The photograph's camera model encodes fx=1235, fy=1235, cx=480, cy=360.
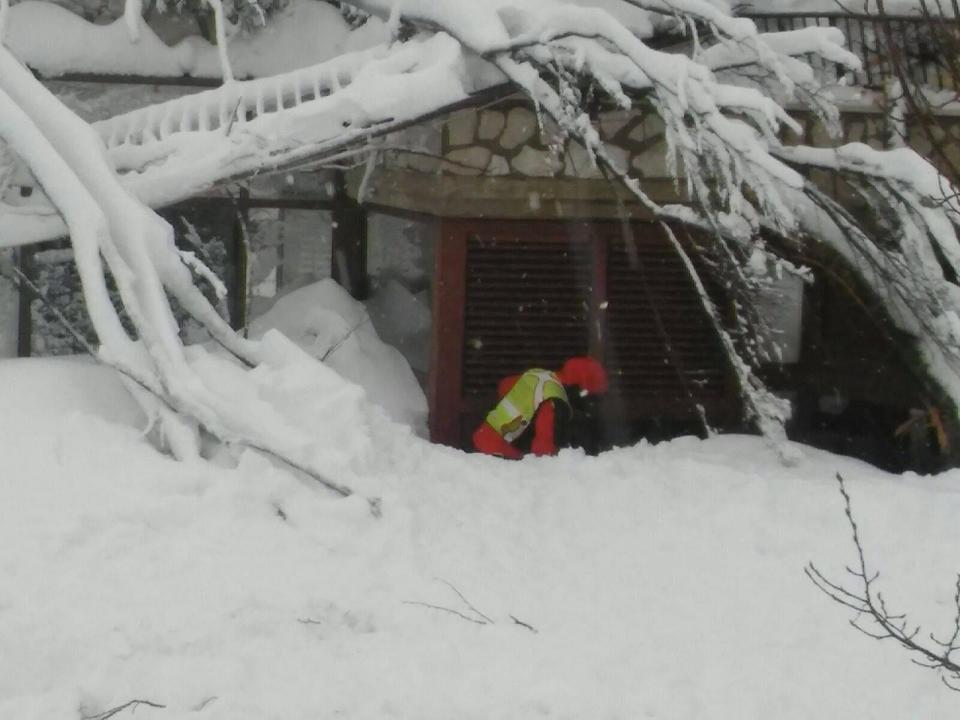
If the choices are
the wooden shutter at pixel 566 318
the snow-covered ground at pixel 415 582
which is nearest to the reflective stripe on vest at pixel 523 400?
the wooden shutter at pixel 566 318

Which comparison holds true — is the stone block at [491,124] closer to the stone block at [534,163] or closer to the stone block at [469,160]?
the stone block at [469,160]

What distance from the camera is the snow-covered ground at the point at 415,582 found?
4.75m

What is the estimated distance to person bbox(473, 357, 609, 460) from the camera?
28.3ft

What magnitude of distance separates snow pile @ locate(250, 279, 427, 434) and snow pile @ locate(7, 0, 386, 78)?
1868mm

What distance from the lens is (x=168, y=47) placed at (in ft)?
32.1

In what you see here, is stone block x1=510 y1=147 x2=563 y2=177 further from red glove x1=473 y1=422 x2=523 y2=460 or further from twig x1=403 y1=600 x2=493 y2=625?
twig x1=403 y1=600 x2=493 y2=625

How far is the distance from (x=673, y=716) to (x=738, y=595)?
1345 mm

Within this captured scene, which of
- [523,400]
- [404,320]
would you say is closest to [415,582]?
[523,400]

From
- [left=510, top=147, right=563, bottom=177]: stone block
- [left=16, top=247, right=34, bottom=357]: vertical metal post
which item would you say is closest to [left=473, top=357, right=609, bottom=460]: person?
[left=510, top=147, right=563, bottom=177]: stone block

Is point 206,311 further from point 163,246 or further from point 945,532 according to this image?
point 945,532

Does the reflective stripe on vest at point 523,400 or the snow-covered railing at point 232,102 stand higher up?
the snow-covered railing at point 232,102

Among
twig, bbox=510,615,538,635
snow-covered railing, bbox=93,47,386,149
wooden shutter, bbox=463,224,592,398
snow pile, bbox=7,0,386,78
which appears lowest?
twig, bbox=510,615,538,635

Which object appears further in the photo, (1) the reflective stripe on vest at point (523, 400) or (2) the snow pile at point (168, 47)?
(2) the snow pile at point (168, 47)

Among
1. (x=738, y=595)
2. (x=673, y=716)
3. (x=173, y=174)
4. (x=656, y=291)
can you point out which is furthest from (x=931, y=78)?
(x=673, y=716)
